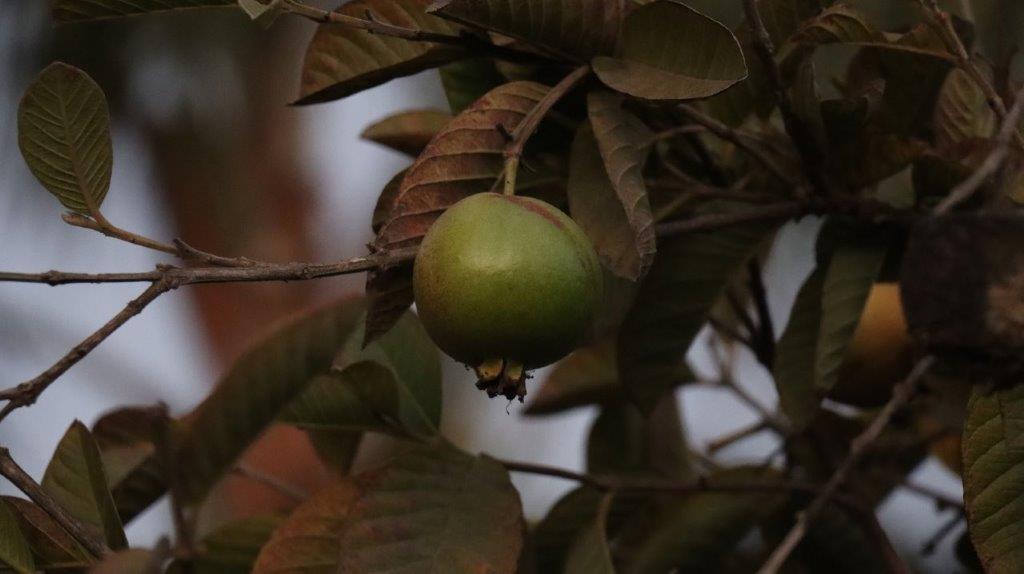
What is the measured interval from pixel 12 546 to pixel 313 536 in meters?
0.24

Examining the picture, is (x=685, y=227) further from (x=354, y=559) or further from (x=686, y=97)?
(x=354, y=559)

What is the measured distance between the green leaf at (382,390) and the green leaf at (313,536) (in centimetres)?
7

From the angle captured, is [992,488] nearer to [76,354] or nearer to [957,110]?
[957,110]

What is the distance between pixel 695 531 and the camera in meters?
1.29

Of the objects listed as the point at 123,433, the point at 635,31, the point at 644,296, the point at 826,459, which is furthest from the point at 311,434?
the point at 826,459

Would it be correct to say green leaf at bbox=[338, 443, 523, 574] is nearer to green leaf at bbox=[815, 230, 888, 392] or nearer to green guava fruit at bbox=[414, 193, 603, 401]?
green guava fruit at bbox=[414, 193, 603, 401]

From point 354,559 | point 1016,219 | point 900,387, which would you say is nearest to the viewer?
point 1016,219

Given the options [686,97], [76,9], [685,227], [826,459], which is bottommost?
[826,459]

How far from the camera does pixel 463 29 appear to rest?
0.91 metres

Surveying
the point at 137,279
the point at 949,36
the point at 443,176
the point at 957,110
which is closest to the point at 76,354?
the point at 137,279

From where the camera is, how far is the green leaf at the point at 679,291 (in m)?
1.12

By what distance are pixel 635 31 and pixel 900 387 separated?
15.0 inches

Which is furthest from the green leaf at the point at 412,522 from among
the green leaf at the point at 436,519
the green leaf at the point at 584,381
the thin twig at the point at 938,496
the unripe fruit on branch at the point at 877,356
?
the thin twig at the point at 938,496

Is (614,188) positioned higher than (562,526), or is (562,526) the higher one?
(614,188)
